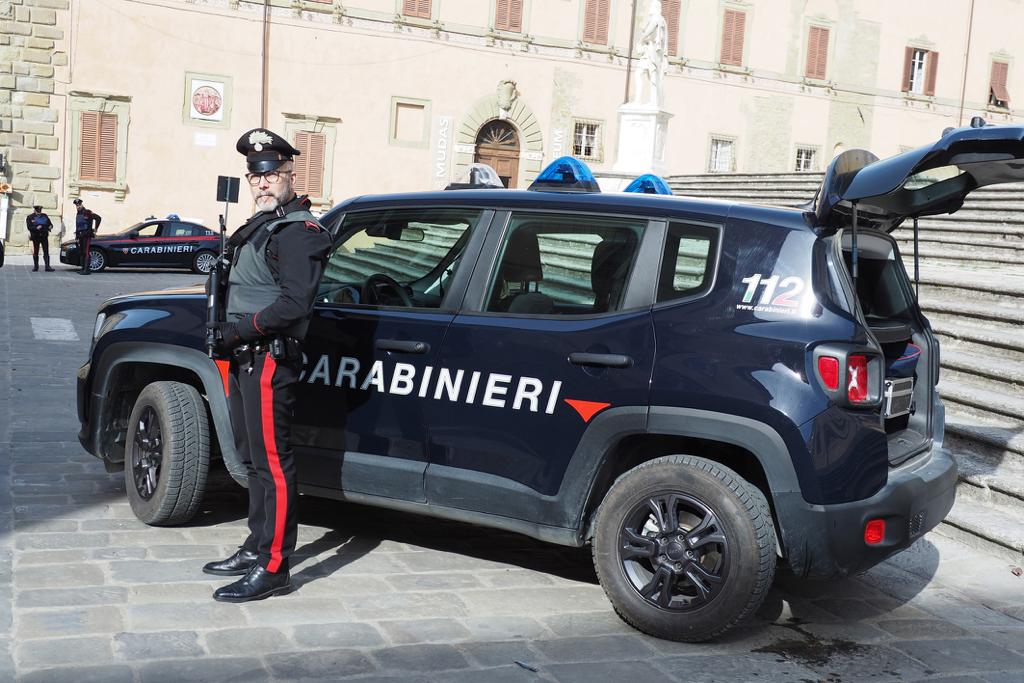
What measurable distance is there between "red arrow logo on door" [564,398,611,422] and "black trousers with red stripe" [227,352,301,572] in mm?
1106

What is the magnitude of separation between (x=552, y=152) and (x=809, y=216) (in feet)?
106

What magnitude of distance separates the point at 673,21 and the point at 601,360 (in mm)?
35209

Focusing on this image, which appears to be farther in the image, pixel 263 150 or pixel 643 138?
pixel 643 138

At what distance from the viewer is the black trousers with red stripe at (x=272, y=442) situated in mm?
4664

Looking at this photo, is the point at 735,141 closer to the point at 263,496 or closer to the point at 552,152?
the point at 552,152

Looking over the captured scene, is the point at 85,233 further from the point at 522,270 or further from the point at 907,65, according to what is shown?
the point at 907,65

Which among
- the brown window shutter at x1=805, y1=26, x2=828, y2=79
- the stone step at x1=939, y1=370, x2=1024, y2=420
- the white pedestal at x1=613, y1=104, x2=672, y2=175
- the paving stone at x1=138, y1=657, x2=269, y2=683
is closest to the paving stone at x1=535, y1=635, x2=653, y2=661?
the paving stone at x1=138, y1=657, x2=269, y2=683

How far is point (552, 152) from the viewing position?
36.3 metres

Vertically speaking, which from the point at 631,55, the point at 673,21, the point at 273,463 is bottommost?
the point at 273,463

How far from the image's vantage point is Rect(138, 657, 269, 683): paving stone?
3803 mm

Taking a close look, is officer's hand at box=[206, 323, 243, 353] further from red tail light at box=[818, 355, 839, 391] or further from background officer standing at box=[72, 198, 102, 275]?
background officer standing at box=[72, 198, 102, 275]

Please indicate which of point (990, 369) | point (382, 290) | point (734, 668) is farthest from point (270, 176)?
point (990, 369)

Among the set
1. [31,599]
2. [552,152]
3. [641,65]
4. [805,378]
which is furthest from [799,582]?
[552,152]

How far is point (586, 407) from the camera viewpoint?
14.8 feet
